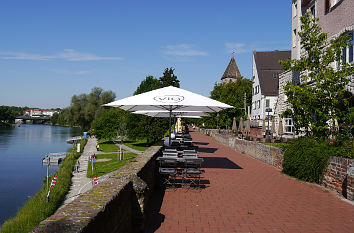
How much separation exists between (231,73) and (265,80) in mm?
54582

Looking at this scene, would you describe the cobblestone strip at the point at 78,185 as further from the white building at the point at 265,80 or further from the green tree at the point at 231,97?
the green tree at the point at 231,97

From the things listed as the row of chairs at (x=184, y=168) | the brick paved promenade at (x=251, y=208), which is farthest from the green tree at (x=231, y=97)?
the brick paved promenade at (x=251, y=208)

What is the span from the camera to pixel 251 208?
662 cm

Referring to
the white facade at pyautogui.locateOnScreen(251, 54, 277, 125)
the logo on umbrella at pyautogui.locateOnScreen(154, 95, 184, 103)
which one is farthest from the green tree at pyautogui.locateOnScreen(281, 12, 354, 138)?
the white facade at pyautogui.locateOnScreen(251, 54, 277, 125)

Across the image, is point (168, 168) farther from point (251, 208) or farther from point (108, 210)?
point (108, 210)

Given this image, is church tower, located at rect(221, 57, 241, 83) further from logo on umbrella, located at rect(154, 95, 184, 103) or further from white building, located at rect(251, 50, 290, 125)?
logo on umbrella, located at rect(154, 95, 184, 103)

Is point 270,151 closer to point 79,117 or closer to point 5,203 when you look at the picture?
point 5,203

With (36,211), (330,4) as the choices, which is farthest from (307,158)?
(36,211)

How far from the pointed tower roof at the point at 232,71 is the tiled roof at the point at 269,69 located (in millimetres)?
49871

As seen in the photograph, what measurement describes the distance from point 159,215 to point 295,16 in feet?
70.6

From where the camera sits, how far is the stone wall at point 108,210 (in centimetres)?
272

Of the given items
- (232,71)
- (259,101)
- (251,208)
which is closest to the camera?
(251,208)

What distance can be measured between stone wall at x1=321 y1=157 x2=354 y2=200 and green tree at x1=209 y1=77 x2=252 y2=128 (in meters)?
39.6

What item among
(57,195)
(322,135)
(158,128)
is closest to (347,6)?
(322,135)
